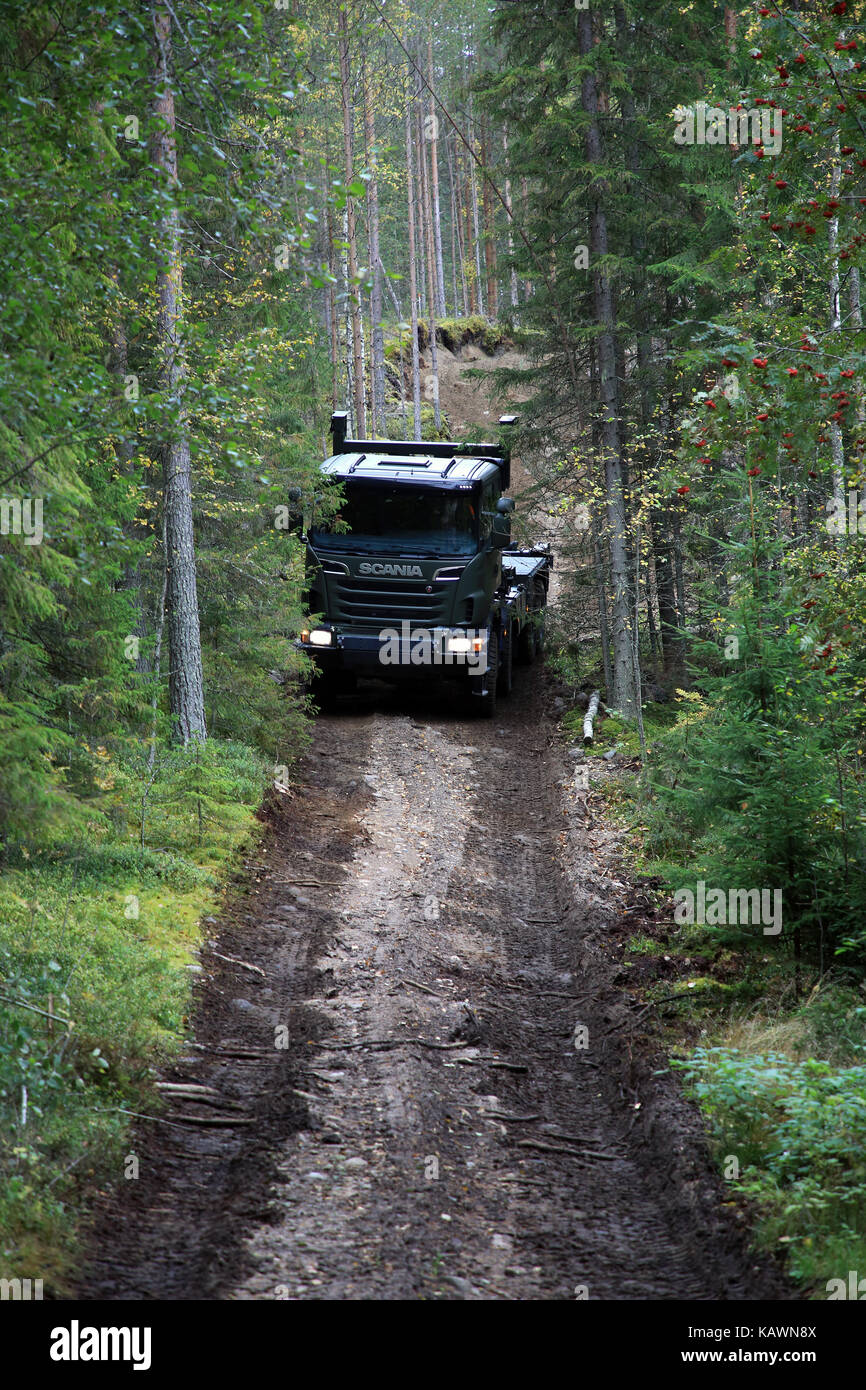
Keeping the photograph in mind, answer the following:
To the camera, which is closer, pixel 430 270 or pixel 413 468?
pixel 413 468

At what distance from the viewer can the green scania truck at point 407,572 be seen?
14297 mm

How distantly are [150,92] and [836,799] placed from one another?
19.6 feet

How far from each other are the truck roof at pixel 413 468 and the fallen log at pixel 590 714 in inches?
149

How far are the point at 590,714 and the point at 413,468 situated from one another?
4486 millimetres

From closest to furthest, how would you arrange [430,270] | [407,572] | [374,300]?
1. [407,572]
2. [374,300]
3. [430,270]

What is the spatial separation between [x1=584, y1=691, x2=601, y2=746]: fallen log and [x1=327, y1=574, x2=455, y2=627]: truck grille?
2505 millimetres

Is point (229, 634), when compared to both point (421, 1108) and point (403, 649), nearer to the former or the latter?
point (403, 649)

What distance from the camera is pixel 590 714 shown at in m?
14.9

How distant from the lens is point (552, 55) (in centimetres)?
1636

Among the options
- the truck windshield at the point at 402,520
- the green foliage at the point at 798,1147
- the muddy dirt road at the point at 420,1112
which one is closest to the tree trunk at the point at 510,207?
the truck windshield at the point at 402,520

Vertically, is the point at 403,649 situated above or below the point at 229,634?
A: below

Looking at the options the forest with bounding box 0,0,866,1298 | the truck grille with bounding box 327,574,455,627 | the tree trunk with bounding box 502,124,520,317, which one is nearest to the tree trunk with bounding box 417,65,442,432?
the tree trunk with bounding box 502,124,520,317

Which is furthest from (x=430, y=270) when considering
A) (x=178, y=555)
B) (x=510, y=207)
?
(x=178, y=555)
